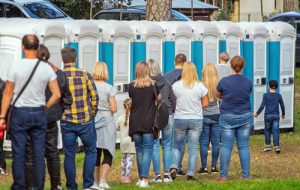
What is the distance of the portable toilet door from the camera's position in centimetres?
1677

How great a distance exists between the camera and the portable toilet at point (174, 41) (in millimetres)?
19188

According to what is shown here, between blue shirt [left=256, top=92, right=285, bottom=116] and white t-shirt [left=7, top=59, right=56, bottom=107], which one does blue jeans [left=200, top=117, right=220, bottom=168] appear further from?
white t-shirt [left=7, top=59, right=56, bottom=107]

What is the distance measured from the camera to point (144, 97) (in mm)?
12852

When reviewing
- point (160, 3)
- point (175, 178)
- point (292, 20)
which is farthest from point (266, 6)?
point (175, 178)

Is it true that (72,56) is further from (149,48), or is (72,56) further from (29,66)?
(149,48)

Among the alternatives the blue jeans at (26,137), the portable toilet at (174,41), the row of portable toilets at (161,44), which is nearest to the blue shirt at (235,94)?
the blue jeans at (26,137)

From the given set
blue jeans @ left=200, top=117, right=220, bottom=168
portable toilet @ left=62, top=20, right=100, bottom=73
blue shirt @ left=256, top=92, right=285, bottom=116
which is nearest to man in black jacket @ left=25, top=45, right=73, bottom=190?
blue jeans @ left=200, top=117, right=220, bottom=168

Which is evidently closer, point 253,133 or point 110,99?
point 110,99

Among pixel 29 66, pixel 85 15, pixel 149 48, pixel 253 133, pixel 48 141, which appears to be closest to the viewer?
pixel 29 66

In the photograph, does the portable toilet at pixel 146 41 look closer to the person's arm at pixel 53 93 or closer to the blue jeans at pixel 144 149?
the blue jeans at pixel 144 149

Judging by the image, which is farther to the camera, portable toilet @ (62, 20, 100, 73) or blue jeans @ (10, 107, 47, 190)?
portable toilet @ (62, 20, 100, 73)

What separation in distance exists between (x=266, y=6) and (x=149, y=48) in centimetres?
5190

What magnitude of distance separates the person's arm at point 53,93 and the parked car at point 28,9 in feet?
50.1

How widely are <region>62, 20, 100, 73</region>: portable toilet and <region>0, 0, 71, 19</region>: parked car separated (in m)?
8.59
